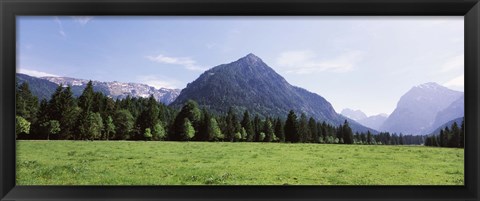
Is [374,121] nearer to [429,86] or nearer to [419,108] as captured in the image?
[419,108]

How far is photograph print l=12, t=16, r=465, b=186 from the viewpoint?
2811mm

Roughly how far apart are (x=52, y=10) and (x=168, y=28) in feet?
2.73

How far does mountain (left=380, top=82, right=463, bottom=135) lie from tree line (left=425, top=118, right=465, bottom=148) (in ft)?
0.27

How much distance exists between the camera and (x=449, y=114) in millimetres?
2928

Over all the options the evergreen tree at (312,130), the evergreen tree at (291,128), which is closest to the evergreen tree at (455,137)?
the evergreen tree at (312,130)

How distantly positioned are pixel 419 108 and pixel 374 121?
362 mm

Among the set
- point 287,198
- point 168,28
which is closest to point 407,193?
point 287,198

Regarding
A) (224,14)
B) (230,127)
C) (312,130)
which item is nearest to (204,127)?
(230,127)

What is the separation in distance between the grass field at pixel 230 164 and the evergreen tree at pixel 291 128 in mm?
60

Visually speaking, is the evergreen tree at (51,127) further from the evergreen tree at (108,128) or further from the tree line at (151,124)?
the evergreen tree at (108,128)

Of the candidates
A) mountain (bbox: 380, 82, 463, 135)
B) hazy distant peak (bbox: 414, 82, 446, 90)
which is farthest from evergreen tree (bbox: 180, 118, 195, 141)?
hazy distant peak (bbox: 414, 82, 446, 90)

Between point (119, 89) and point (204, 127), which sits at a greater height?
point (119, 89)

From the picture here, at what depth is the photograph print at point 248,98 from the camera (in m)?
2.81

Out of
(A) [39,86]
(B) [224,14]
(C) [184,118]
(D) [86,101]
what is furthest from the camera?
(C) [184,118]
